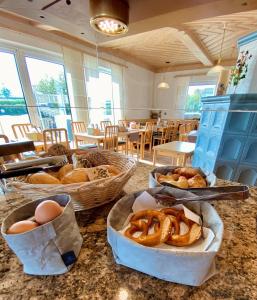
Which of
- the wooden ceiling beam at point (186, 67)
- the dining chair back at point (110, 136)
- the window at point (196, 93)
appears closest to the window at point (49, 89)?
the dining chair back at point (110, 136)

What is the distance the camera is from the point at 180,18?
0.39 metres

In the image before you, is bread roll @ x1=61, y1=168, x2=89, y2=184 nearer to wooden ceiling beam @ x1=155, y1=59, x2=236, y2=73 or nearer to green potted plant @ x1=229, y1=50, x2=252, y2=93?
green potted plant @ x1=229, y1=50, x2=252, y2=93

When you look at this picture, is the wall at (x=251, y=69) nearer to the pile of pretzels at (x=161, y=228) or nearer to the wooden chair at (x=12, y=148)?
the pile of pretzels at (x=161, y=228)

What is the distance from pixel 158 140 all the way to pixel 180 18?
13.2 feet

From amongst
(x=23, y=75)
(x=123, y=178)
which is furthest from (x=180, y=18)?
(x=23, y=75)

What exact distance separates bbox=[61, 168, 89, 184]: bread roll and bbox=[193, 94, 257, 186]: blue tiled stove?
0.96 metres

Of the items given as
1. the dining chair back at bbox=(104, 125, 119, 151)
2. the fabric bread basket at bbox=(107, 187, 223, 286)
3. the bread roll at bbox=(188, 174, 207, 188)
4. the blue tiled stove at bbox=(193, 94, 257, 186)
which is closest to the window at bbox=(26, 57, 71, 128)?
the dining chair back at bbox=(104, 125, 119, 151)

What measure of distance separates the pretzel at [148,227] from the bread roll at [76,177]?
6.4 inches

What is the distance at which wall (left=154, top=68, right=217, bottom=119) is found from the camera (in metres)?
5.05

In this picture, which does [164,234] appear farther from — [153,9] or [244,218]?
[153,9]

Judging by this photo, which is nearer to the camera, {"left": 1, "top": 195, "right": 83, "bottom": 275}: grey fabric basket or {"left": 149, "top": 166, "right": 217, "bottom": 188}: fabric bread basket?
{"left": 1, "top": 195, "right": 83, "bottom": 275}: grey fabric basket

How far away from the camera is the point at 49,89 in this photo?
3.03m

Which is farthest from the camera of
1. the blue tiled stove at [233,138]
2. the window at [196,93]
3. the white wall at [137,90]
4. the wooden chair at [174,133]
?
the window at [196,93]

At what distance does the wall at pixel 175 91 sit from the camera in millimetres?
5050
